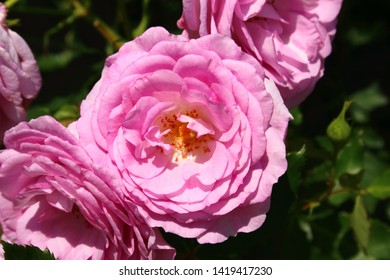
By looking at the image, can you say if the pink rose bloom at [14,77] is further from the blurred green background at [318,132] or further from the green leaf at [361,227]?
the green leaf at [361,227]

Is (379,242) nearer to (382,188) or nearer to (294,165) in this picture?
(382,188)

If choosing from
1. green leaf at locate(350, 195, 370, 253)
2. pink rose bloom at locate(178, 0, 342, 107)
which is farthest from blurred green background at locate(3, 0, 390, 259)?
pink rose bloom at locate(178, 0, 342, 107)

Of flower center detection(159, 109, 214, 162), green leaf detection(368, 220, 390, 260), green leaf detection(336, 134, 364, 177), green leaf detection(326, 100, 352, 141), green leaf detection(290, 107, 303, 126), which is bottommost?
green leaf detection(368, 220, 390, 260)

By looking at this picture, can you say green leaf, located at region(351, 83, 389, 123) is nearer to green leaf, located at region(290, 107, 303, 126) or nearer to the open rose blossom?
green leaf, located at region(290, 107, 303, 126)

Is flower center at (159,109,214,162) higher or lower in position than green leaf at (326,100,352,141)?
higher

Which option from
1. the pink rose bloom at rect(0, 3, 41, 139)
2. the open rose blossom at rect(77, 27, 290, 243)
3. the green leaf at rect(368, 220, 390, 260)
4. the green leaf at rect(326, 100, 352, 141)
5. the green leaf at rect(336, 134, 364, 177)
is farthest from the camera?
the green leaf at rect(368, 220, 390, 260)
